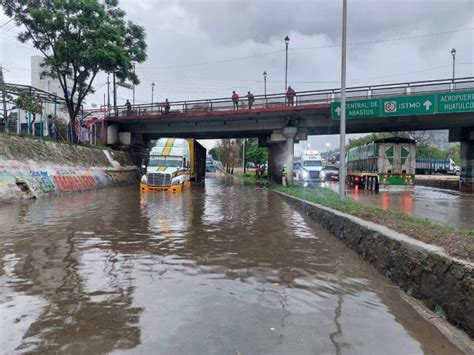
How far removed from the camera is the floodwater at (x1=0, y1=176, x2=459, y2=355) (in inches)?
162

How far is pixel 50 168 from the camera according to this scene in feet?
82.2

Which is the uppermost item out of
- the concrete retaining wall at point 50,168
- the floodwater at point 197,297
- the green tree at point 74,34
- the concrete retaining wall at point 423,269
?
the green tree at point 74,34

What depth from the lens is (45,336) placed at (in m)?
4.18

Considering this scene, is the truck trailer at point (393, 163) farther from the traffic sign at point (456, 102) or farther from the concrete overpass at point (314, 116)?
the traffic sign at point (456, 102)

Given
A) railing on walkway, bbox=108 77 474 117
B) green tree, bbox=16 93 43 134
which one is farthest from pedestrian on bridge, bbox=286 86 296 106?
green tree, bbox=16 93 43 134

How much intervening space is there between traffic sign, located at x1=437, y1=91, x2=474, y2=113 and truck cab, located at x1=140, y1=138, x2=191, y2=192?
1796cm

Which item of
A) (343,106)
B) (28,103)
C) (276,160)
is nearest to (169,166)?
(28,103)

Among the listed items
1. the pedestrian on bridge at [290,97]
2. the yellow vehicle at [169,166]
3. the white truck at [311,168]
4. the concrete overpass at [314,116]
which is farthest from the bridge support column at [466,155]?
the yellow vehicle at [169,166]

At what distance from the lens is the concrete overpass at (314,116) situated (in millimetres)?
25641

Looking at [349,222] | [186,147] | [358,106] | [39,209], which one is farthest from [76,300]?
[186,147]

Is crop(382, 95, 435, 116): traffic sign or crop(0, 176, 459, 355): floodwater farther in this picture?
crop(382, 95, 435, 116): traffic sign

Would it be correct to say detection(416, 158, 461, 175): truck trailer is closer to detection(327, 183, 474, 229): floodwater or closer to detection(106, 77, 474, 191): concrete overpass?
detection(106, 77, 474, 191): concrete overpass

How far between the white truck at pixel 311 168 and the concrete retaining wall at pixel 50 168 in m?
19.3

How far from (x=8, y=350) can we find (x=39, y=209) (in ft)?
44.2
